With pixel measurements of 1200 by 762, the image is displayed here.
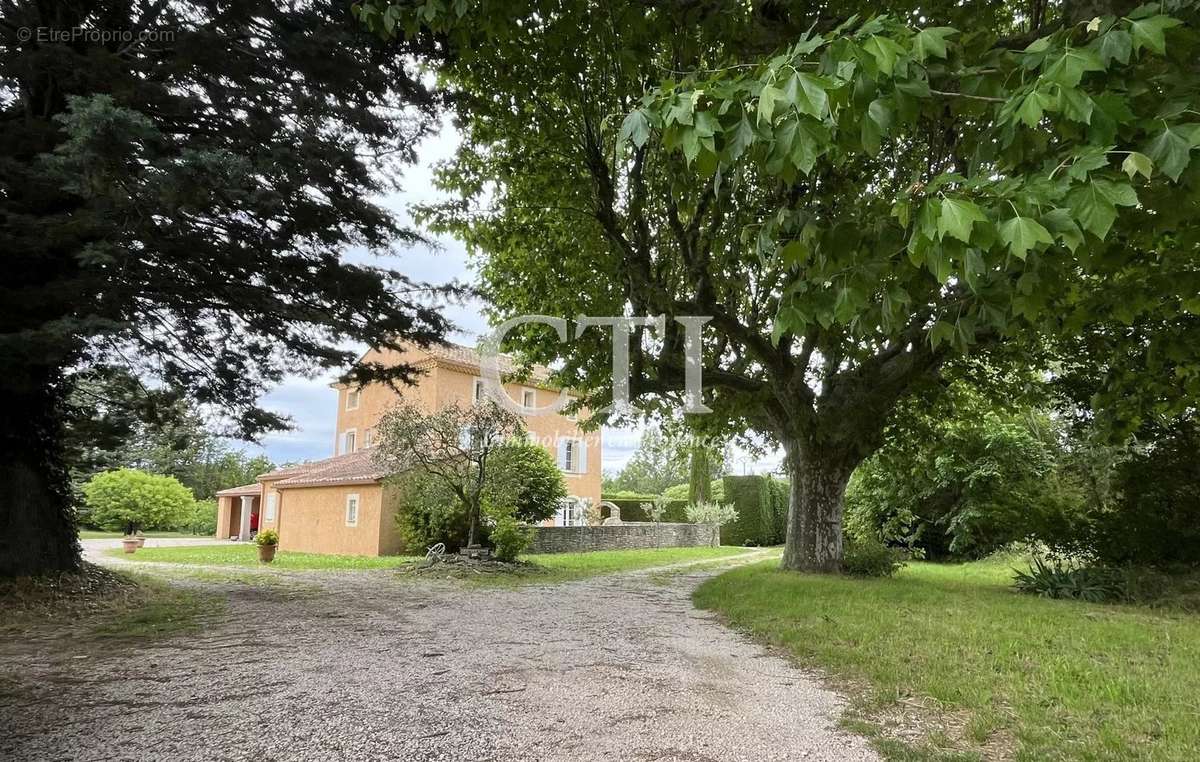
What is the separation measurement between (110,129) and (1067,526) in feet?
44.5

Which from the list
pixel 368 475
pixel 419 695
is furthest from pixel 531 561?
pixel 419 695

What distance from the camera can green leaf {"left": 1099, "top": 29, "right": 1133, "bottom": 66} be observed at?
7.61 feet

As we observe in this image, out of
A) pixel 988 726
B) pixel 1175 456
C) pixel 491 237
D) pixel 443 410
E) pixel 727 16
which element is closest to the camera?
pixel 988 726

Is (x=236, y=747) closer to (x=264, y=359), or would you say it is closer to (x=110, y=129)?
(x=110, y=129)

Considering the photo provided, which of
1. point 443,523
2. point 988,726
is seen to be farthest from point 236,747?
point 443,523

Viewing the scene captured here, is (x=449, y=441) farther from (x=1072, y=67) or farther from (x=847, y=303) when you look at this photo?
(x=1072, y=67)

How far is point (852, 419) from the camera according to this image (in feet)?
38.2

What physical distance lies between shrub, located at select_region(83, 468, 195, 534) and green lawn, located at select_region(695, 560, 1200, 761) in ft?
97.4

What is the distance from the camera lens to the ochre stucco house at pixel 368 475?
1872cm

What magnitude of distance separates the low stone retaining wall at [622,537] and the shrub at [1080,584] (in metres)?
12.5

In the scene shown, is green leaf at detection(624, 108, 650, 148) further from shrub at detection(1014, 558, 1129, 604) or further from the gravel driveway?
shrub at detection(1014, 558, 1129, 604)

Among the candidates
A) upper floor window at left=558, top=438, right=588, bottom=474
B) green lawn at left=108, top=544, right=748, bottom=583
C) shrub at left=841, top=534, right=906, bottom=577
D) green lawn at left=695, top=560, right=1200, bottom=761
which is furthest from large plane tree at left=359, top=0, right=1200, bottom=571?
upper floor window at left=558, top=438, right=588, bottom=474

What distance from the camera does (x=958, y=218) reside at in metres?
2.14

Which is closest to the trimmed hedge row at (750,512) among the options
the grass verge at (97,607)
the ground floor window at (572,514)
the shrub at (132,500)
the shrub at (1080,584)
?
the ground floor window at (572,514)
